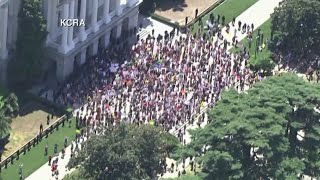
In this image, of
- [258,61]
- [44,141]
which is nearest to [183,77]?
[258,61]

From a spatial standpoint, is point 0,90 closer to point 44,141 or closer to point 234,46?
point 44,141

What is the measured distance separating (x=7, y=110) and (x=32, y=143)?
386 centimetres

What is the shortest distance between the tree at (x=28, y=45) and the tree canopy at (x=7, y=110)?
456 cm

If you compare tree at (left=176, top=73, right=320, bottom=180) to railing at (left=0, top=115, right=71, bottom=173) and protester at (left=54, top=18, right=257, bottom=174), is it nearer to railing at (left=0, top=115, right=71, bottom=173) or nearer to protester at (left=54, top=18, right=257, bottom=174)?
protester at (left=54, top=18, right=257, bottom=174)

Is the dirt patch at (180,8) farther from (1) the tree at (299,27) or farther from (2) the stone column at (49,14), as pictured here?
(2) the stone column at (49,14)

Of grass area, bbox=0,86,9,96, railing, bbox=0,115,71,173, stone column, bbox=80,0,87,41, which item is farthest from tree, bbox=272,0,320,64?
grass area, bbox=0,86,9,96

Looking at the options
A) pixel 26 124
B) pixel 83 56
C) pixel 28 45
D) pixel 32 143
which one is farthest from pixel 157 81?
pixel 32 143

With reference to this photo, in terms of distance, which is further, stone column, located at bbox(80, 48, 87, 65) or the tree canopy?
stone column, located at bbox(80, 48, 87, 65)

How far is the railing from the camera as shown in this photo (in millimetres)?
121188

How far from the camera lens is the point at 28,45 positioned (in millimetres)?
128875

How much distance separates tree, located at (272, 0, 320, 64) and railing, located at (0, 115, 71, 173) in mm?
29024

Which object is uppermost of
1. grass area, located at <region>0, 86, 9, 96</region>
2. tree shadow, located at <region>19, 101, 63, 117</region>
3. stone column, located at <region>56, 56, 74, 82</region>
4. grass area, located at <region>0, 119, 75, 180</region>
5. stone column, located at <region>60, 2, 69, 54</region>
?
stone column, located at <region>60, 2, 69, 54</region>

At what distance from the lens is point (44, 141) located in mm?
125250

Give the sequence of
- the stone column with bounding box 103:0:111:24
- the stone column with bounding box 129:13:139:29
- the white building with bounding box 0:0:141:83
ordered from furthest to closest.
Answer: the stone column with bounding box 129:13:139:29 < the stone column with bounding box 103:0:111:24 < the white building with bounding box 0:0:141:83
